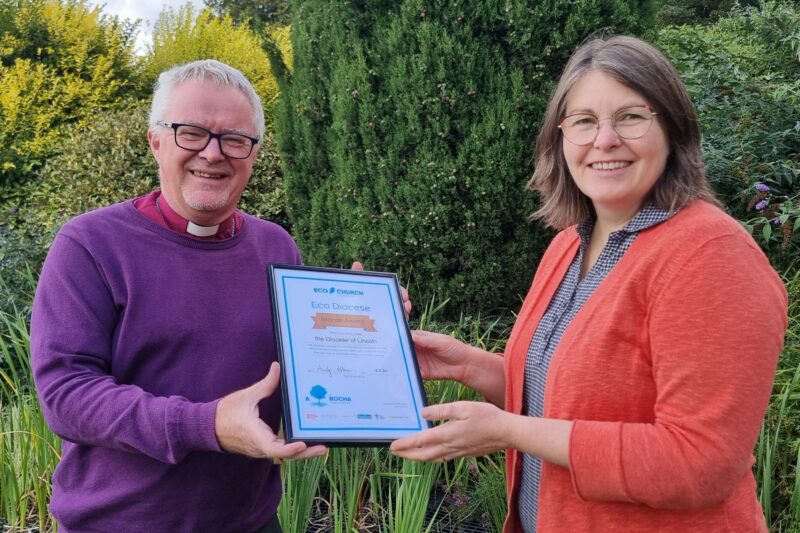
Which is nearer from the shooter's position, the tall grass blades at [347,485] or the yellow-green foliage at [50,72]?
the tall grass blades at [347,485]

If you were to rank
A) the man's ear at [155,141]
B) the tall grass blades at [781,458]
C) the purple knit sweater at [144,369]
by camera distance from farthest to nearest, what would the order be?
the tall grass blades at [781,458] → the man's ear at [155,141] → the purple knit sweater at [144,369]

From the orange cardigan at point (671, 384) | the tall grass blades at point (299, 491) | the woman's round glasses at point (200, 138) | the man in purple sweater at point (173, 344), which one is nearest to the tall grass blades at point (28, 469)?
the tall grass blades at point (299, 491)

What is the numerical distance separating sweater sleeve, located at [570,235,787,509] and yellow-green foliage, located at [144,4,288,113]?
6459mm

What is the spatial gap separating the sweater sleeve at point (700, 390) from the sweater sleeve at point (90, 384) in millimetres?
1026

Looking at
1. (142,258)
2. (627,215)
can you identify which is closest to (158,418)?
(142,258)

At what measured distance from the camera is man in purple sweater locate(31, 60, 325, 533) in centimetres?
189

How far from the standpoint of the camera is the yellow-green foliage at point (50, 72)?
7.36 m

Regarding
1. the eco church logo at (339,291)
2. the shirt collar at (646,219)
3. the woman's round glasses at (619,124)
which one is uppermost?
the woman's round glasses at (619,124)

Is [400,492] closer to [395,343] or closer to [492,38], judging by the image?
[395,343]

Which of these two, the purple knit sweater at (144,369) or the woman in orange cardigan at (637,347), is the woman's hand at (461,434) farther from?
the purple knit sweater at (144,369)

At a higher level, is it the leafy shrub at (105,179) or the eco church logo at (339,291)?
the leafy shrub at (105,179)

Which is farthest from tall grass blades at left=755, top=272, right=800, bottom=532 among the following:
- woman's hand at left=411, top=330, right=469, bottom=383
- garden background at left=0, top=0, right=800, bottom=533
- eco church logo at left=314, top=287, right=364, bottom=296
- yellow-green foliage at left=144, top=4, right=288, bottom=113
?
yellow-green foliage at left=144, top=4, right=288, bottom=113

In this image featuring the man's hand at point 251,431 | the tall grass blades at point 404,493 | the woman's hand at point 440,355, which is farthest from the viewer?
the tall grass blades at point 404,493

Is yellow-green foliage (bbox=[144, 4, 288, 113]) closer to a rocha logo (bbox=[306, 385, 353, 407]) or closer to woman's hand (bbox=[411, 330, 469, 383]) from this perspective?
woman's hand (bbox=[411, 330, 469, 383])
